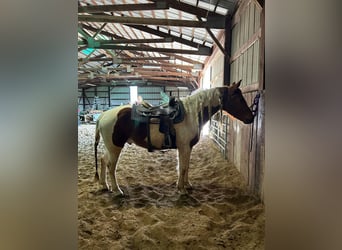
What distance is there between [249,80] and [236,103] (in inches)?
18.8

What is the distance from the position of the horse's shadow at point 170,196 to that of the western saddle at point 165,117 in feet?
1.63

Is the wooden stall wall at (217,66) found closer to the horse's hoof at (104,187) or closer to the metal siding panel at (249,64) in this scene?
the metal siding panel at (249,64)

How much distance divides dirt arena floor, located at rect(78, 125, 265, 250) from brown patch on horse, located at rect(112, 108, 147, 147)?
0.58 meters

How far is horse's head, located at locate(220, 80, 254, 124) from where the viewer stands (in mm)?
2742

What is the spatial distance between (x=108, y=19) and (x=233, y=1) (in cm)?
195

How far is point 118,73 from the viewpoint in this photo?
13.0 meters

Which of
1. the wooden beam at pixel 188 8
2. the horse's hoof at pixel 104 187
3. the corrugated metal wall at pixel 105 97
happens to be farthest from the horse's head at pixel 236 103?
the corrugated metal wall at pixel 105 97

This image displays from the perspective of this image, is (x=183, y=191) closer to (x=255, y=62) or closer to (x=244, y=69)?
(x=255, y=62)
